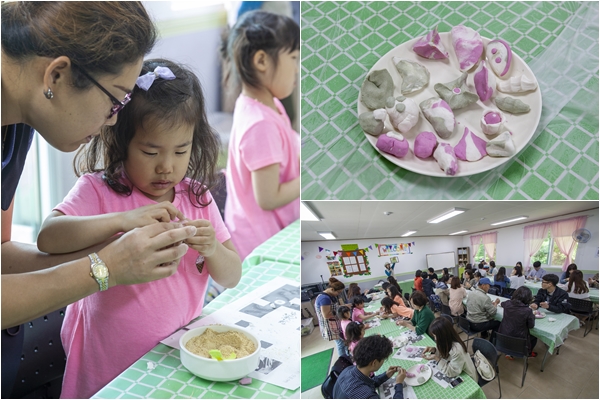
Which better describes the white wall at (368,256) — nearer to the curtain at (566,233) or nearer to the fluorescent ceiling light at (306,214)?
the fluorescent ceiling light at (306,214)

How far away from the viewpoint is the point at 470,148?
4.04 ft

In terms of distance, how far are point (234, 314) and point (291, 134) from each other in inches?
20.1

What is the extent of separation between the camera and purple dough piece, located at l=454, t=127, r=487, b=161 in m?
1.23

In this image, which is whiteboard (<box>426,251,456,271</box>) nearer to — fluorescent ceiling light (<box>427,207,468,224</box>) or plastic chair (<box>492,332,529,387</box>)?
fluorescent ceiling light (<box>427,207,468,224</box>)

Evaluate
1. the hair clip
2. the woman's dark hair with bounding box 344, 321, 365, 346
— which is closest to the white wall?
the woman's dark hair with bounding box 344, 321, 365, 346

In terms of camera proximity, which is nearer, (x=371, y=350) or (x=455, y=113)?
(x=371, y=350)

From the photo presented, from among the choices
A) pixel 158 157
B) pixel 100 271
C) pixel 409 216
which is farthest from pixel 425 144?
pixel 100 271

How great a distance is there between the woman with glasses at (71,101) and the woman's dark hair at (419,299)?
0.59 meters

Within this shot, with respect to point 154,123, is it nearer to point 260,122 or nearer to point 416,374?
point 260,122

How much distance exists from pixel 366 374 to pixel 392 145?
1.88ft

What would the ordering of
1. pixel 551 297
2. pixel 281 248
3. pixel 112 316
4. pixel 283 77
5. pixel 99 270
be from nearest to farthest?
pixel 99 270 → pixel 112 316 → pixel 551 297 → pixel 283 77 → pixel 281 248

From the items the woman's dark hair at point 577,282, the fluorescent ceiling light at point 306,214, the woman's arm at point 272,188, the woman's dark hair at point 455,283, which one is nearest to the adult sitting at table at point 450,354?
the woman's dark hair at point 455,283

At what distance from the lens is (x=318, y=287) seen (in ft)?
4.06

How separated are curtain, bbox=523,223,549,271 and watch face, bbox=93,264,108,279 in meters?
1.02
